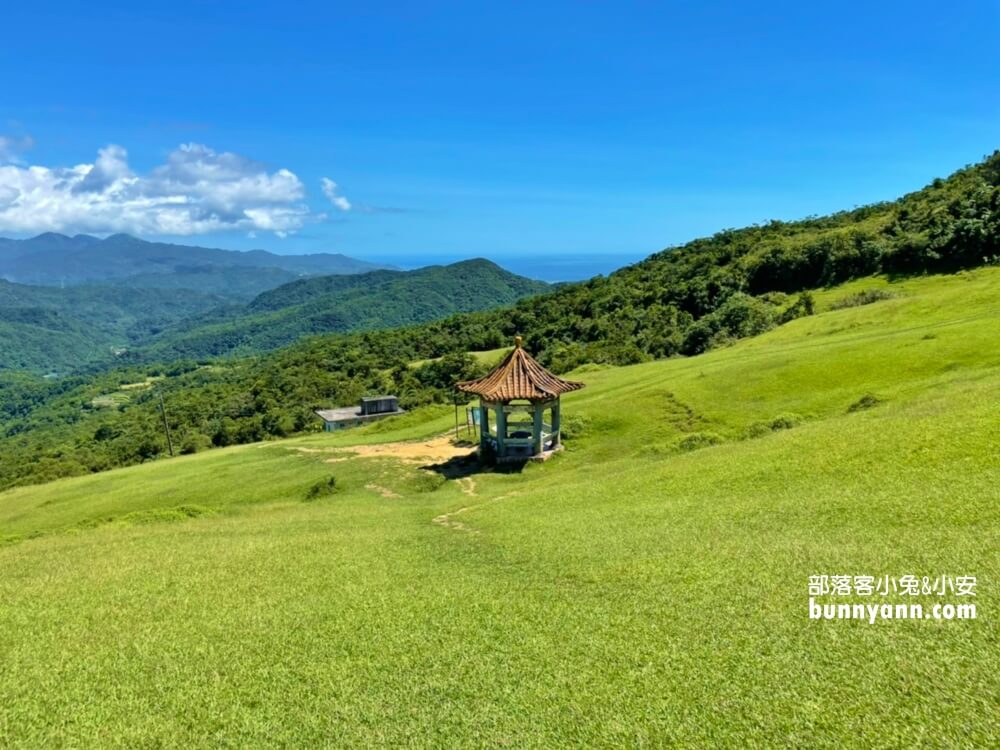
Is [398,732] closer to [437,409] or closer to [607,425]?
[607,425]

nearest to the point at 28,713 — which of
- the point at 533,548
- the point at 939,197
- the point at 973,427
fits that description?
the point at 533,548

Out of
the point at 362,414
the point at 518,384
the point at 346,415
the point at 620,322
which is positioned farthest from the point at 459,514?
the point at 620,322

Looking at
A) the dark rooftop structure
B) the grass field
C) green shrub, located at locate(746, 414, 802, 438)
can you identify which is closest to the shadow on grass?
the grass field

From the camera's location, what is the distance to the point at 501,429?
2597 centimetres

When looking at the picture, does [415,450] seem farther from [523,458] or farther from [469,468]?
[523,458]

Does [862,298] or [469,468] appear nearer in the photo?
[469,468]

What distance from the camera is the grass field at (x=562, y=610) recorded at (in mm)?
6793

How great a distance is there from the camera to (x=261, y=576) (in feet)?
41.3

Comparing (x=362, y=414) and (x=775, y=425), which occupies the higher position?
(x=775, y=425)

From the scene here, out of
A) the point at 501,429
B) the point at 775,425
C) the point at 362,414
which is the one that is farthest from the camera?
the point at 362,414

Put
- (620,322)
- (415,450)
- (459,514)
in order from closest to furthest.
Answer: (459,514) → (415,450) → (620,322)

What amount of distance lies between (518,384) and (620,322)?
5755 centimetres

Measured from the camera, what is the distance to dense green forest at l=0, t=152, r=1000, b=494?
5716 centimetres

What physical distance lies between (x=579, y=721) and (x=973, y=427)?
12496 millimetres
